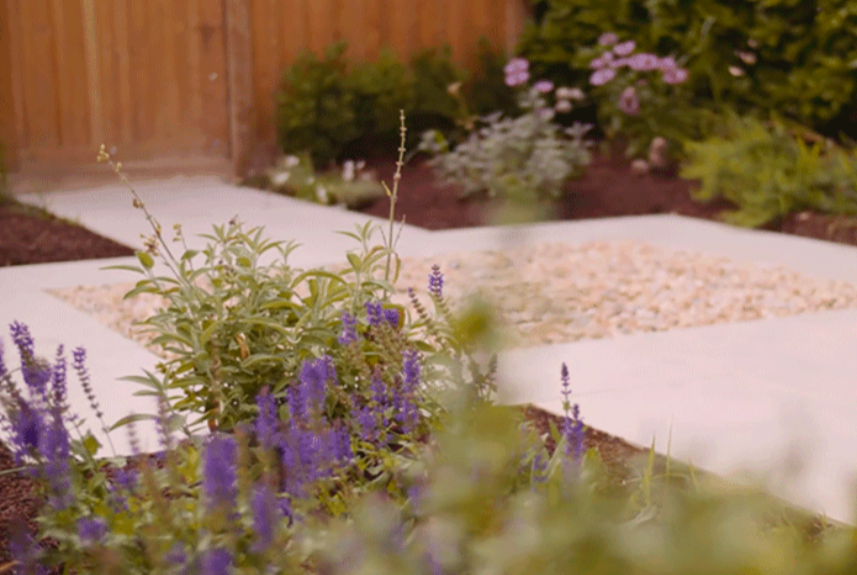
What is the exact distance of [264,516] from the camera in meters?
1.26

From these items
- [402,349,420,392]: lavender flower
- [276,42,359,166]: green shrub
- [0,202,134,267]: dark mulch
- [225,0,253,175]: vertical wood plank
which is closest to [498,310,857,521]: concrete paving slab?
[402,349,420,392]: lavender flower

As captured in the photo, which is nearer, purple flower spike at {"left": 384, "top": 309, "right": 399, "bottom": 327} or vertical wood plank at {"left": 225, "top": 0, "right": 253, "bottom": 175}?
purple flower spike at {"left": 384, "top": 309, "right": 399, "bottom": 327}

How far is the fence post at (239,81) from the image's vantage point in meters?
7.90

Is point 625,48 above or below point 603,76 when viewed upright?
above

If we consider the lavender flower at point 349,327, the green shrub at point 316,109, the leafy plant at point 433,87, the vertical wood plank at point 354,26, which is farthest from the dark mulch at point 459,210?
the lavender flower at point 349,327

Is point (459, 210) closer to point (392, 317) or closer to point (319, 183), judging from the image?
point (319, 183)

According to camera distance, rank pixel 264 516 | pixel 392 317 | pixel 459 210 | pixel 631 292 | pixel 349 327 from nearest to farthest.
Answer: pixel 264 516 → pixel 349 327 → pixel 392 317 → pixel 631 292 → pixel 459 210

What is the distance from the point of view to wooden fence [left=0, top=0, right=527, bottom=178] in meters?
7.51

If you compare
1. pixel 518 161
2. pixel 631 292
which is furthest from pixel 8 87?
pixel 631 292

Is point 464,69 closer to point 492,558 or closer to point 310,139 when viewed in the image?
point 310,139

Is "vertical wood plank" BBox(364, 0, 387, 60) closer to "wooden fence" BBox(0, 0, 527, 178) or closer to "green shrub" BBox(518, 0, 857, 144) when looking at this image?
"wooden fence" BBox(0, 0, 527, 178)

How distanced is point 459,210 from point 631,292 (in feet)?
7.05

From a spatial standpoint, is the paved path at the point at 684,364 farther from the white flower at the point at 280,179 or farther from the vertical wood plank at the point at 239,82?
the vertical wood plank at the point at 239,82

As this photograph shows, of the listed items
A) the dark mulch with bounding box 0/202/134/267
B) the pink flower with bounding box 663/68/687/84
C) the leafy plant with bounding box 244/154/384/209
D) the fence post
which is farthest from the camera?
the fence post
